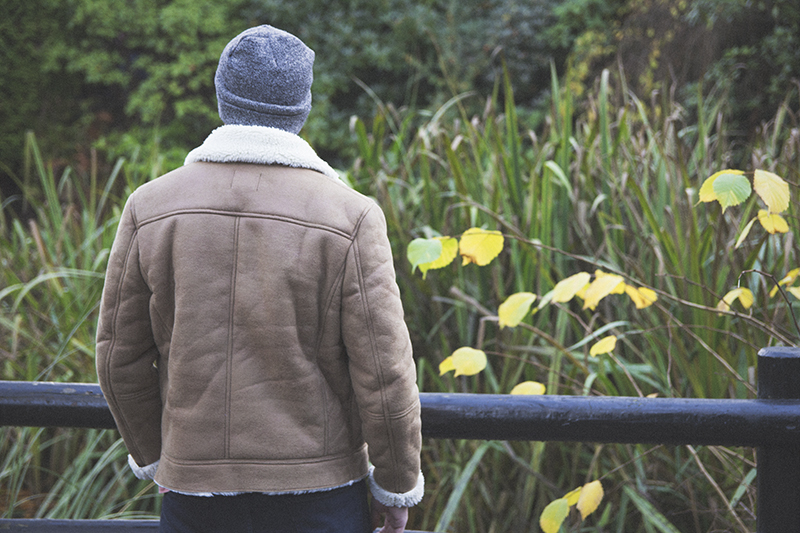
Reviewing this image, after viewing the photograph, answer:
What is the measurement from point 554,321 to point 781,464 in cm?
145

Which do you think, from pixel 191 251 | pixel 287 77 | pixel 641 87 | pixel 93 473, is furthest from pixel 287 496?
pixel 641 87

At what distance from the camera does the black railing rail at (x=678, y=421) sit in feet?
3.97

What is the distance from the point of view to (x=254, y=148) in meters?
1.11

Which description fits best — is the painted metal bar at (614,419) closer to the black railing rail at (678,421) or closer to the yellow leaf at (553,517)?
the black railing rail at (678,421)

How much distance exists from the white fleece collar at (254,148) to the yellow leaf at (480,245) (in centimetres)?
84

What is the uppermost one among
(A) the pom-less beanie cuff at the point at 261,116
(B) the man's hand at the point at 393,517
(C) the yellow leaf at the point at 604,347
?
(A) the pom-less beanie cuff at the point at 261,116

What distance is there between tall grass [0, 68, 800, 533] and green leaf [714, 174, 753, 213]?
427 mm

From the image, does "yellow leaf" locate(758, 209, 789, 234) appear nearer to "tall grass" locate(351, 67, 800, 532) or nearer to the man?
"tall grass" locate(351, 67, 800, 532)

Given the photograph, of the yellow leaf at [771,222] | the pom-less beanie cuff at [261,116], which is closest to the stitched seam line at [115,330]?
the pom-less beanie cuff at [261,116]

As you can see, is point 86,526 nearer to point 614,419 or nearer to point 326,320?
point 326,320

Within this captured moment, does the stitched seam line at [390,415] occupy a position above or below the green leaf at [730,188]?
below

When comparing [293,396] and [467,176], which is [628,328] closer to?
[467,176]

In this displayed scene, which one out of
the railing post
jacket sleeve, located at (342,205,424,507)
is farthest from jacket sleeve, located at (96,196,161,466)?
the railing post

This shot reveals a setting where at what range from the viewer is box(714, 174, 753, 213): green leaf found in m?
1.54
